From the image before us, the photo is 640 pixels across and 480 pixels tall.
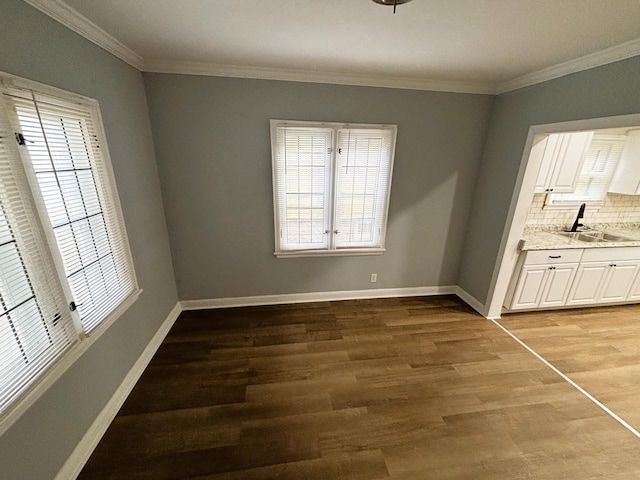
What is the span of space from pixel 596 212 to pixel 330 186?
3.70 metres

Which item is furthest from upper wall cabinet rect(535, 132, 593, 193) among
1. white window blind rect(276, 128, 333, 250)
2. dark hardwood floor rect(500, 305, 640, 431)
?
white window blind rect(276, 128, 333, 250)

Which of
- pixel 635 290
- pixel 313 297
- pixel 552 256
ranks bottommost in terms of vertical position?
pixel 313 297

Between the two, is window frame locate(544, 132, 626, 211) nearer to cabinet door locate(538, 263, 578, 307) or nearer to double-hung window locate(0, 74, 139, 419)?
cabinet door locate(538, 263, 578, 307)

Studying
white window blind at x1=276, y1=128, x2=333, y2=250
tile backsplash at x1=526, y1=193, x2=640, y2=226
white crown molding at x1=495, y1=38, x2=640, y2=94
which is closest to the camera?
white crown molding at x1=495, y1=38, x2=640, y2=94

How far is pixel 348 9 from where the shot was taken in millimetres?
1416

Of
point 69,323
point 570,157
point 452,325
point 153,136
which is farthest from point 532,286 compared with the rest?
point 153,136

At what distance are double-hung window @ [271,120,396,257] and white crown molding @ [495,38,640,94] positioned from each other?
1249 mm

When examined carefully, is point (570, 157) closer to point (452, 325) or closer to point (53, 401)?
point (452, 325)

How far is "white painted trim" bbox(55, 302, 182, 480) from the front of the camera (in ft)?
4.76

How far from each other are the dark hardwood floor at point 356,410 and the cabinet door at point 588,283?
33 cm


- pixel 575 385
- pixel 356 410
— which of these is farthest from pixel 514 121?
pixel 356 410

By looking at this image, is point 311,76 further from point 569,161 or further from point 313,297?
point 569,161

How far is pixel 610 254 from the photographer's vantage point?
291 cm

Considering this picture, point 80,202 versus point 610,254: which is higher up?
point 80,202
